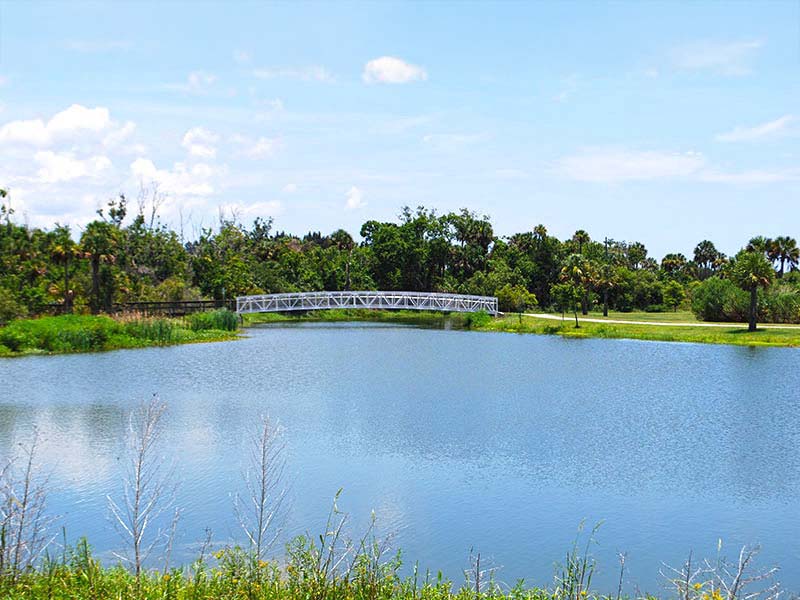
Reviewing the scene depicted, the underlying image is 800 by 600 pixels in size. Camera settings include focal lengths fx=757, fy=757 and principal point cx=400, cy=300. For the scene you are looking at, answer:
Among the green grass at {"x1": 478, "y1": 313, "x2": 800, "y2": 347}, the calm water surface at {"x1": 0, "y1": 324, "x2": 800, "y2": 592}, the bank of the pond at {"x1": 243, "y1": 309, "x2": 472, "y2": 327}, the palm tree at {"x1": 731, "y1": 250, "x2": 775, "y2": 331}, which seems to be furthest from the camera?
the bank of the pond at {"x1": 243, "y1": 309, "x2": 472, "y2": 327}

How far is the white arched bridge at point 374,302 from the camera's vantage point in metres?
78.4

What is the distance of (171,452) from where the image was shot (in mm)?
20344

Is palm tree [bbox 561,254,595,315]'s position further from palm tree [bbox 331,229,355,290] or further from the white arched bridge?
palm tree [bbox 331,229,355,290]

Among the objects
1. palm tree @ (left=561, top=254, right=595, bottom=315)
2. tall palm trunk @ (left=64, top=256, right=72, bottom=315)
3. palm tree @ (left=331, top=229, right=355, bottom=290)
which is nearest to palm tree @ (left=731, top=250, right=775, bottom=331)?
palm tree @ (left=561, top=254, right=595, bottom=315)

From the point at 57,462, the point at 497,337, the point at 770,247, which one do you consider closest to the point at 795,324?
the point at 770,247

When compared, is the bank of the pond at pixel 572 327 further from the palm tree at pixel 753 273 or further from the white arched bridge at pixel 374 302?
the palm tree at pixel 753 273

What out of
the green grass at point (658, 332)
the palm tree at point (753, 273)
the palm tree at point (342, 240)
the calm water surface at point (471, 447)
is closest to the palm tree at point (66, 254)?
the calm water surface at point (471, 447)

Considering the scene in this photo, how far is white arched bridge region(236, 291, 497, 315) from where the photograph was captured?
257ft

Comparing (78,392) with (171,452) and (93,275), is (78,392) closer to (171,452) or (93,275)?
(171,452)

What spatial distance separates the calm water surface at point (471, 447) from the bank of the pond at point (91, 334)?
12.4 ft

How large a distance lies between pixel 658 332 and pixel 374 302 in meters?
32.7

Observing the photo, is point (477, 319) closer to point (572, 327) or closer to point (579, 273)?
point (579, 273)

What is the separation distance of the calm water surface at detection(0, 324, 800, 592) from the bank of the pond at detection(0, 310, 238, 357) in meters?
3.77

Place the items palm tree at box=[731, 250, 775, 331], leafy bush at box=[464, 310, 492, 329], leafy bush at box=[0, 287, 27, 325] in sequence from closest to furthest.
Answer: leafy bush at box=[0, 287, 27, 325] < palm tree at box=[731, 250, 775, 331] < leafy bush at box=[464, 310, 492, 329]
